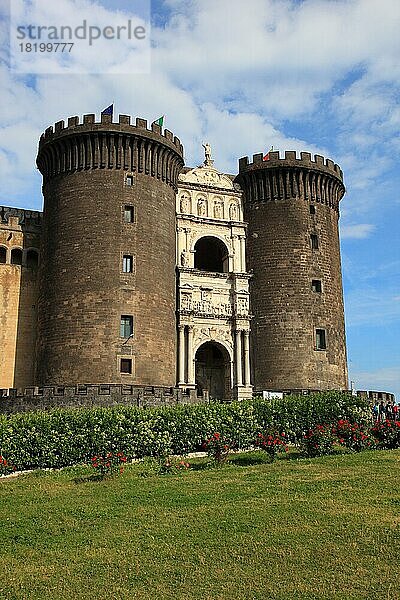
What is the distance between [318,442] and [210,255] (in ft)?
82.8

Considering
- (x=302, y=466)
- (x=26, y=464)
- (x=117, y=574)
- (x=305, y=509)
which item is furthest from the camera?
(x=26, y=464)

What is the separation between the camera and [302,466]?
23.1m

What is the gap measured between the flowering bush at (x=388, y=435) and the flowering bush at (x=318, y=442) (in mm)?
2255

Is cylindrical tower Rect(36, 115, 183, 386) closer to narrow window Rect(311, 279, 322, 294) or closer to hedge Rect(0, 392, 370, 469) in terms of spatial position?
hedge Rect(0, 392, 370, 469)

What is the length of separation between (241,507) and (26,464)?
12.4 metres

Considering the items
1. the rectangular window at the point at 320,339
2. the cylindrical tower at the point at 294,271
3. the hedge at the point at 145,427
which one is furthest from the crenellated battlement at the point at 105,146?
the hedge at the point at 145,427

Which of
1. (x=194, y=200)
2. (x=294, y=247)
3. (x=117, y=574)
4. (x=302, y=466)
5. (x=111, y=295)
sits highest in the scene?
(x=194, y=200)

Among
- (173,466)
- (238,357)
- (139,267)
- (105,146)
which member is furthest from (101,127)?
(173,466)

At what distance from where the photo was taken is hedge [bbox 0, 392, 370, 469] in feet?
88.8

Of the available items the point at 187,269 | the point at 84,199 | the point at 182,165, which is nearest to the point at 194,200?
the point at 182,165

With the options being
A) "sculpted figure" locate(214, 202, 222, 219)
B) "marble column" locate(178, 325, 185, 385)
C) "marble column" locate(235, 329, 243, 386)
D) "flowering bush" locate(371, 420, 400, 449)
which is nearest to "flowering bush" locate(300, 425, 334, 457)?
"flowering bush" locate(371, 420, 400, 449)

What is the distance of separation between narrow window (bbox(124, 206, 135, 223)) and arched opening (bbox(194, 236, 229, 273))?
6.76 metres

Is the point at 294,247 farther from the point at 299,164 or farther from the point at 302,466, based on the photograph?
the point at 302,466

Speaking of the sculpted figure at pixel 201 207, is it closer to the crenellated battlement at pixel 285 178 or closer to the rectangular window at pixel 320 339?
the crenellated battlement at pixel 285 178
